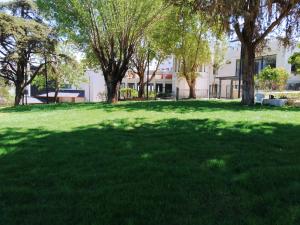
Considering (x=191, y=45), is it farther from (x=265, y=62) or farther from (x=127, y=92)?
(x=265, y=62)

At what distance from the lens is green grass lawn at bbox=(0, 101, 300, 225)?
10.7ft

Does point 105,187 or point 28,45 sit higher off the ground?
point 28,45

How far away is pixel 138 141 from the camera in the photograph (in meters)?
6.55

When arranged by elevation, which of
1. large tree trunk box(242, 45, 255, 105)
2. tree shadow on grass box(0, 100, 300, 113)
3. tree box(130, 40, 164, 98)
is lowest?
tree shadow on grass box(0, 100, 300, 113)

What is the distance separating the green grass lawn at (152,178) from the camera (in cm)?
327

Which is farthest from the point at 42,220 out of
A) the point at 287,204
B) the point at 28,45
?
the point at 28,45

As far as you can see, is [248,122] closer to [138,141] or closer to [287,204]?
[138,141]

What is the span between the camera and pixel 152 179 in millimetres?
4270

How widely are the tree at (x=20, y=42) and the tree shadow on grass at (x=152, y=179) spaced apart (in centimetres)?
2209

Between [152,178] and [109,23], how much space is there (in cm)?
1741

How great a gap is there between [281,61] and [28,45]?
26.2 metres

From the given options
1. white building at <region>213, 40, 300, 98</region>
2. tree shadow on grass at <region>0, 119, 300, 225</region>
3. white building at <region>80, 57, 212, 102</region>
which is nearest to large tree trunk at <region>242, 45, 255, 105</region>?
tree shadow on grass at <region>0, 119, 300, 225</region>

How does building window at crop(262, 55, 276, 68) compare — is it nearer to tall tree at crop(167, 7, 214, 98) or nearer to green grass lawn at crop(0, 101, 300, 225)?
tall tree at crop(167, 7, 214, 98)

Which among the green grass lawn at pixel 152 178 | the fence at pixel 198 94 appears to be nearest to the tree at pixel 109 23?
the green grass lawn at pixel 152 178
